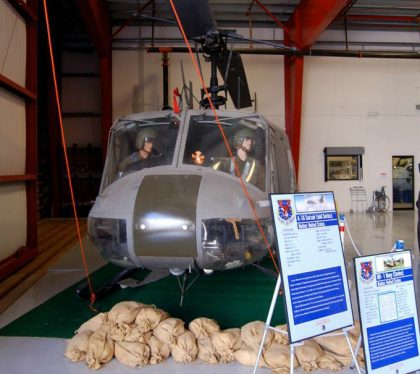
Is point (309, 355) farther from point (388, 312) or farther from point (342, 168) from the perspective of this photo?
point (342, 168)

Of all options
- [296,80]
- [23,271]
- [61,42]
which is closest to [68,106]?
[61,42]

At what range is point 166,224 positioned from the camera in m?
2.69

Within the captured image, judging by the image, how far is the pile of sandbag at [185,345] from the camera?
7.68ft

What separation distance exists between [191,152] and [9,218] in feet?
10.1

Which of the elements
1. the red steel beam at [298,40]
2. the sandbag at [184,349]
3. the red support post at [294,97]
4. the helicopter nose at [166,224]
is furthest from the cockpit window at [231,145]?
the red support post at [294,97]

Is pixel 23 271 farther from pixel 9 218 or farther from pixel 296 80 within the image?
pixel 296 80

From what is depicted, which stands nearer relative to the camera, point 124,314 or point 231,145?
point 124,314

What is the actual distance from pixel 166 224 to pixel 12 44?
403cm

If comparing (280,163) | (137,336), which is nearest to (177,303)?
(137,336)

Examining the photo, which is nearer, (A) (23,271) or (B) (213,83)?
(B) (213,83)

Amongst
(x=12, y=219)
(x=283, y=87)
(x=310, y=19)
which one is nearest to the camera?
(x=12, y=219)

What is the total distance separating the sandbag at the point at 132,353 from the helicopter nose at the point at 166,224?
63 cm

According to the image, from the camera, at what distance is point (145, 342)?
2479 mm

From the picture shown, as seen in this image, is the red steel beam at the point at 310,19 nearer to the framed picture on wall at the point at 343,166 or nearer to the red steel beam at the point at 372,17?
the red steel beam at the point at 372,17
